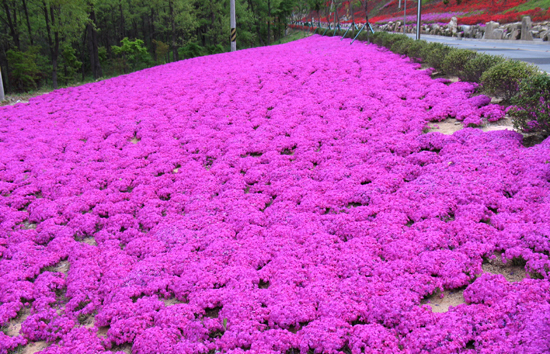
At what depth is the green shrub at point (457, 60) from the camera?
1216cm

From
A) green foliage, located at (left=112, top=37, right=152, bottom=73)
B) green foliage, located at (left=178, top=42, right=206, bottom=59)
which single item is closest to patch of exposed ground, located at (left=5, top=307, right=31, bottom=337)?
green foliage, located at (left=112, top=37, right=152, bottom=73)

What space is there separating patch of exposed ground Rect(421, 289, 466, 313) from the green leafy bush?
8.10 metres

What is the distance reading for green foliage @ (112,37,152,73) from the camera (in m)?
34.8

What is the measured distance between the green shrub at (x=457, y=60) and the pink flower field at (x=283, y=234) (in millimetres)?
968

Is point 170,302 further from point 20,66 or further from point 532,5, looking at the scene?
point 532,5

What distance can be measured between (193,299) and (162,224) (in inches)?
91.1

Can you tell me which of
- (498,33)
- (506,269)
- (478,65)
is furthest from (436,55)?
(498,33)

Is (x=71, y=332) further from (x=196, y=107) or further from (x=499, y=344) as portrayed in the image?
(x=196, y=107)

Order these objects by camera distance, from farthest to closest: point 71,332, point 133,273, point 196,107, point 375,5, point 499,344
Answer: point 375,5 < point 196,107 < point 133,273 < point 71,332 < point 499,344

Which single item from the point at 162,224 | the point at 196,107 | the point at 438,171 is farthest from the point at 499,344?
the point at 196,107

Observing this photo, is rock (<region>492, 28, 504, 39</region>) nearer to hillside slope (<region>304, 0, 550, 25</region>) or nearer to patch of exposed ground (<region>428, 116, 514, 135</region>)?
hillside slope (<region>304, 0, 550, 25</region>)

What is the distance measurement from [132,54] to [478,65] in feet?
128

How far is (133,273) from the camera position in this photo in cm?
539

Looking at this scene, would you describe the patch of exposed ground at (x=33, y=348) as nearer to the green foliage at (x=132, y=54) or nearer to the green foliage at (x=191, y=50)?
the green foliage at (x=132, y=54)
